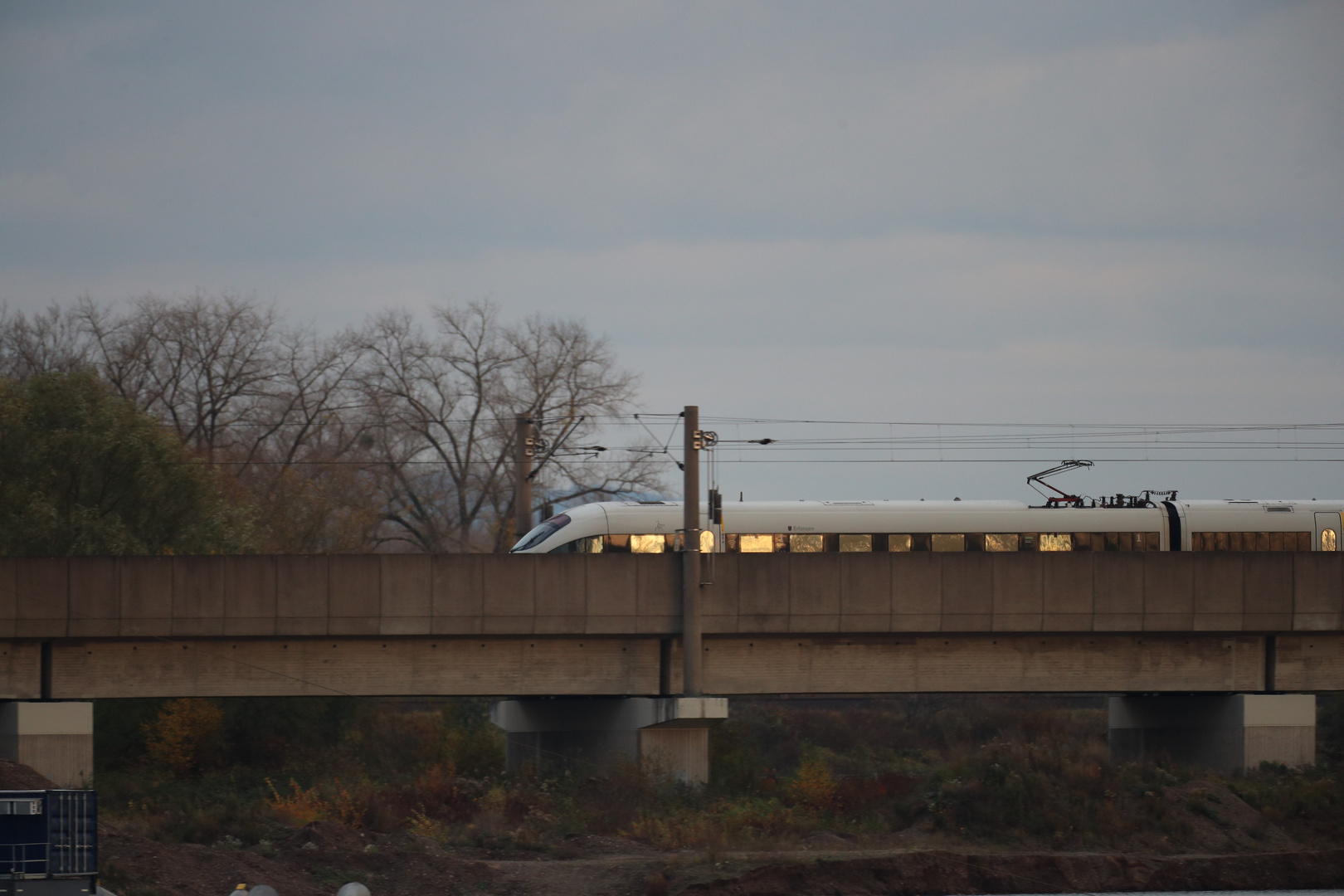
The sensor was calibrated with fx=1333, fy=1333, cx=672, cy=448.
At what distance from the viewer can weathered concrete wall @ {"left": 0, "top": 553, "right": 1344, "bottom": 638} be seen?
94.1 ft

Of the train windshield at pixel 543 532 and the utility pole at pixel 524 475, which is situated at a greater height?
the utility pole at pixel 524 475

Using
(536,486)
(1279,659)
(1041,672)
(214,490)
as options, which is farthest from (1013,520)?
(536,486)

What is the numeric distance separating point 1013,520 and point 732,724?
1310 centimetres

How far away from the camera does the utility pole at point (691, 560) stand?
2942 centimetres

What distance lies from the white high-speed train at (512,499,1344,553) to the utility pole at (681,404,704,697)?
3.43 meters

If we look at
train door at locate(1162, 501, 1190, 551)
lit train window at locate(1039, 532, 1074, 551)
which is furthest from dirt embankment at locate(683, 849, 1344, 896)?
train door at locate(1162, 501, 1190, 551)

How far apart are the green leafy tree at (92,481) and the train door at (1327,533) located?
2919 centimetres

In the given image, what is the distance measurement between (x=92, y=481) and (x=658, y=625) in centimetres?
1636

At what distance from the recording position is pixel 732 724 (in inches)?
1693

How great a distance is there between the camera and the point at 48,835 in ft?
59.8

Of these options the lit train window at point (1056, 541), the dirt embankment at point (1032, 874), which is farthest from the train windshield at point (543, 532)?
the dirt embankment at point (1032, 874)

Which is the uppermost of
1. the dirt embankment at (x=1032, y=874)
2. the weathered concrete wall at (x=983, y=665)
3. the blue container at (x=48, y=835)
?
the weathered concrete wall at (x=983, y=665)

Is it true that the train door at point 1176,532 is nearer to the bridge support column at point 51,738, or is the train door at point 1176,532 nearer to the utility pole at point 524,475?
the utility pole at point 524,475

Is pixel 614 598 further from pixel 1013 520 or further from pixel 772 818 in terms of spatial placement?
pixel 1013 520
